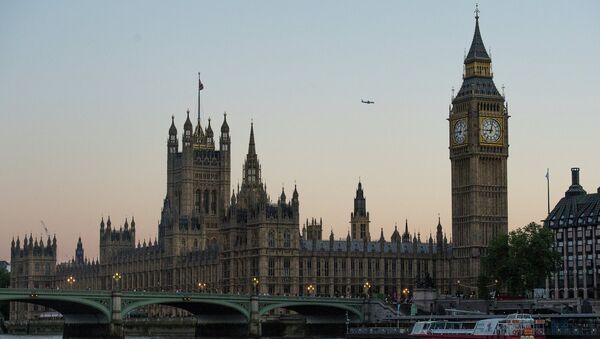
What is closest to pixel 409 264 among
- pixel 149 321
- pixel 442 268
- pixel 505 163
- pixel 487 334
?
pixel 442 268

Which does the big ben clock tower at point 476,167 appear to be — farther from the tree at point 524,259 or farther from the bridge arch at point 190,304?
the bridge arch at point 190,304

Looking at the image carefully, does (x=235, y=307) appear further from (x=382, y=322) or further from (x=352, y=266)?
(x=352, y=266)

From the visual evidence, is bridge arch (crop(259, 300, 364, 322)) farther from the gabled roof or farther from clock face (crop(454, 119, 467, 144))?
clock face (crop(454, 119, 467, 144))

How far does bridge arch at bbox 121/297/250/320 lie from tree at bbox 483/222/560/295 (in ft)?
91.7

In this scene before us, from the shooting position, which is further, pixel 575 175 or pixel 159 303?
pixel 575 175

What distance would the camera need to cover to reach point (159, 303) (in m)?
145

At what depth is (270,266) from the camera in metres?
182

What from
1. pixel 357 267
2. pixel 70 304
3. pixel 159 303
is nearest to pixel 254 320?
pixel 159 303

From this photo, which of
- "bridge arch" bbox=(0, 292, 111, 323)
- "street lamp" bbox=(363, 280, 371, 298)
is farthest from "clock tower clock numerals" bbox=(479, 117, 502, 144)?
"bridge arch" bbox=(0, 292, 111, 323)

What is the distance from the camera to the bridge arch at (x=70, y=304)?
132625 millimetres

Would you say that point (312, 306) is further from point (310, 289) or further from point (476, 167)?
point (476, 167)

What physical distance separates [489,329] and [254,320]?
4082 cm

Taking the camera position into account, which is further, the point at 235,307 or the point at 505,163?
the point at 505,163

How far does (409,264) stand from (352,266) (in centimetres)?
865
